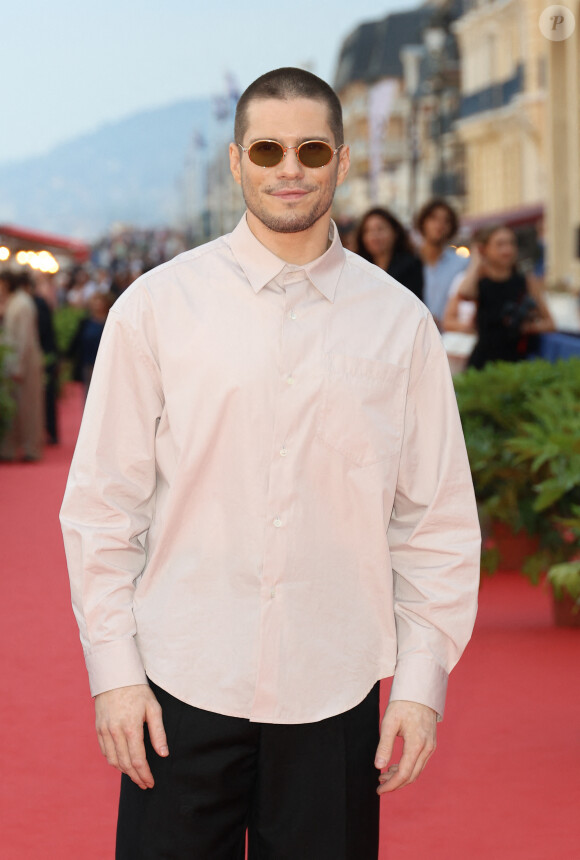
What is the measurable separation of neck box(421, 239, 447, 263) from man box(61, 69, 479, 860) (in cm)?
720

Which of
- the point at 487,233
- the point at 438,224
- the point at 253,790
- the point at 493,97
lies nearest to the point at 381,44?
the point at 493,97

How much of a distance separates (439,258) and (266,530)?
766 cm

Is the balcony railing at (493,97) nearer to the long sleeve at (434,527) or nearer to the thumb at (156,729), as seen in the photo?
the long sleeve at (434,527)

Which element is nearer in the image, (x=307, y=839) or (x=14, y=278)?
(x=307, y=839)

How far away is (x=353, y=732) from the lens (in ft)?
8.28

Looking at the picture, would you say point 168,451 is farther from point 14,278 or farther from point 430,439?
point 14,278

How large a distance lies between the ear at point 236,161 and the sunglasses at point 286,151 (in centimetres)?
8

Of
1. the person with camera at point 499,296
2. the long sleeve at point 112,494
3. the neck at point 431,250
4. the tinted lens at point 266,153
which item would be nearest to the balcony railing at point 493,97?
the neck at point 431,250

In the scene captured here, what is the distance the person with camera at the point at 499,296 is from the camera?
9.53 m

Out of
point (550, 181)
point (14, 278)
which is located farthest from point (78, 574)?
point (550, 181)

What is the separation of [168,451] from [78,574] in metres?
0.26

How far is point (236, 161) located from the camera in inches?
103

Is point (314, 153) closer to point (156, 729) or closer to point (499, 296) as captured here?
point (156, 729)

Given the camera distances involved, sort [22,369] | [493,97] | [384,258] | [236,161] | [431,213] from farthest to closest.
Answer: [493,97] → [22,369] → [431,213] → [384,258] → [236,161]
